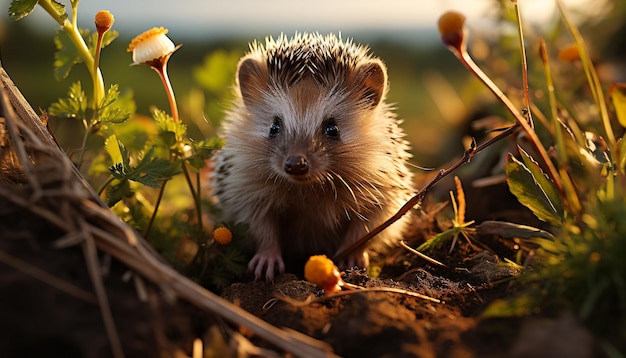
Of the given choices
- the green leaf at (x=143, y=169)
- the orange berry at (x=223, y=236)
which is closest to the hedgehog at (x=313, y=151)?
the orange berry at (x=223, y=236)

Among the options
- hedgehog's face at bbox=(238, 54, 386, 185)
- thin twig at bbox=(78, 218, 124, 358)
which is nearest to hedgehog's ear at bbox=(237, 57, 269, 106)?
hedgehog's face at bbox=(238, 54, 386, 185)

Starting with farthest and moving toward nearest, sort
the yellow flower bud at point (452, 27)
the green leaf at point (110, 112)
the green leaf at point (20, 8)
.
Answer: the green leaf at point (110, 112), the green leaf at point (20, 8), the yellow flower bud at point (452, 27)

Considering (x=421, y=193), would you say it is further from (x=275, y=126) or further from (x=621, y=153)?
(x=275, y=126)

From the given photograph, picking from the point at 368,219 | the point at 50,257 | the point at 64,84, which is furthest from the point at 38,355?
the point at 64,84

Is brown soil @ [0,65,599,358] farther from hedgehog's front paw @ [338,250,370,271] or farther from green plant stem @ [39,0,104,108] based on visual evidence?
hedgehog's front paw @ [338,250,370,271]

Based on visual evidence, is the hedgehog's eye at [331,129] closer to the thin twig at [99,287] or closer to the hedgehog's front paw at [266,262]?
the hedgehog's front paw at [266,262]

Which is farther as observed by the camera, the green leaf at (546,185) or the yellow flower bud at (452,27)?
the green leaf at (546,185)
